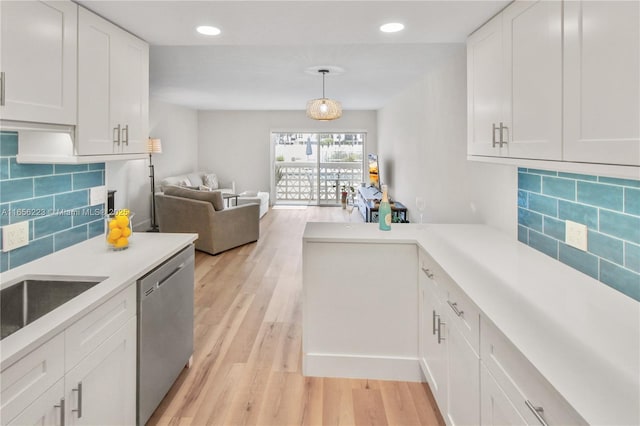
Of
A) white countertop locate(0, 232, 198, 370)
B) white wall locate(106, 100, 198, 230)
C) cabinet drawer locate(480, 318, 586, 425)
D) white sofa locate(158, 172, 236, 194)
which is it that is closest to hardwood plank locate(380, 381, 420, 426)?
cabinet drawer locate(480, 318, 586, 425)

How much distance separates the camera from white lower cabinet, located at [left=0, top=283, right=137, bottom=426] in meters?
1.12

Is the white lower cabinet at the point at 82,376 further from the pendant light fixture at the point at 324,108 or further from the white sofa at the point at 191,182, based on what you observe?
the white sofa at the point at 191,182

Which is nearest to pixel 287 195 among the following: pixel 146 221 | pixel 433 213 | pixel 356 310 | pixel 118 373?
pixel 146 221

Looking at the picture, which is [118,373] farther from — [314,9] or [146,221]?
[146,221]

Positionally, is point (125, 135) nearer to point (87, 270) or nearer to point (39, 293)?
point (87, 270)

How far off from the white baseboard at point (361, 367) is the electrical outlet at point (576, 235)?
45.5 inches

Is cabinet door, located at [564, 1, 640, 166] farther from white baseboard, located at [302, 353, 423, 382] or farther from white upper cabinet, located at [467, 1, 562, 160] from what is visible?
white baseboard, located at [302, 353, 423, 382]

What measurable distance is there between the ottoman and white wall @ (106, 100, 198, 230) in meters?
1.66

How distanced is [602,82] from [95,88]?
7.41 feet

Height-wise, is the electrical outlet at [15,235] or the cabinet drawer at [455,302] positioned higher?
the electrical outlet at [15,235]

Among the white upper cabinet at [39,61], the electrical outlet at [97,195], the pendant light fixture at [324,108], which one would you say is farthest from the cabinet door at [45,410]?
the pendant light fixture at [324,108]

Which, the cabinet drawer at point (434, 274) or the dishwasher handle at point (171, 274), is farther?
the dishwasher handle at point (171, 274)

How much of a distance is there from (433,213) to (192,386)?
10.9ft

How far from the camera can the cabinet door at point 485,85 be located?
204 centimetres
